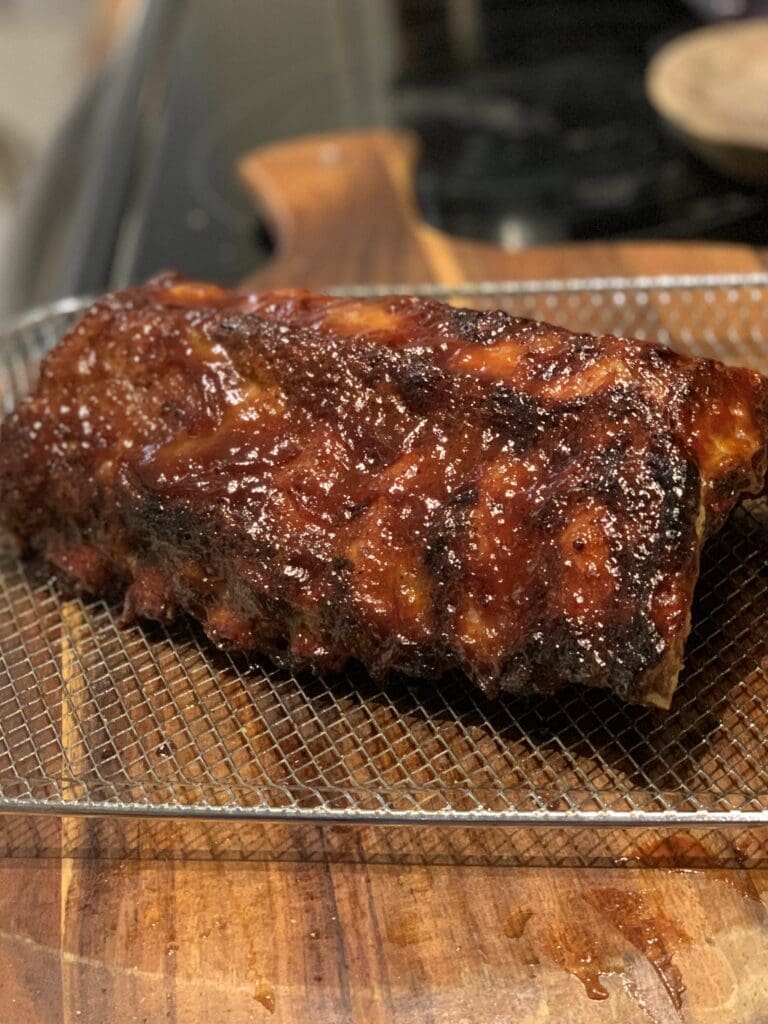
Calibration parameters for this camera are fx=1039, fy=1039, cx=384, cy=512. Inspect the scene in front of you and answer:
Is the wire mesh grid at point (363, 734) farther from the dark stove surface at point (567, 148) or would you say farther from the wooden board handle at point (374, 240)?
the dark stove surface at point (567, 148)

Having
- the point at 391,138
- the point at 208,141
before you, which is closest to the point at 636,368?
the point at 391,138

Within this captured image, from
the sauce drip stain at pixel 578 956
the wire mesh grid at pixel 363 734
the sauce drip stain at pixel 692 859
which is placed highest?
the wire mesh grid at pixel 363 734

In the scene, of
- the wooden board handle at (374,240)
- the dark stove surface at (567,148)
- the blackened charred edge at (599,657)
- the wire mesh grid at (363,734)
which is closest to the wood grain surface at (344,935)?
the wire mesh grid at (363,734)

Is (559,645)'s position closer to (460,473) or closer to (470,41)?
(460,473)

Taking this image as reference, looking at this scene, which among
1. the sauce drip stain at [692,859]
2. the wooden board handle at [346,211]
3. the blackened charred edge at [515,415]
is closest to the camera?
the sauce drip stain at [692,859]

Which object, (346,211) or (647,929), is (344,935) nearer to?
(647,929)

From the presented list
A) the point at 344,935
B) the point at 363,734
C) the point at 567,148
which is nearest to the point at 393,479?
the point at 363,734
